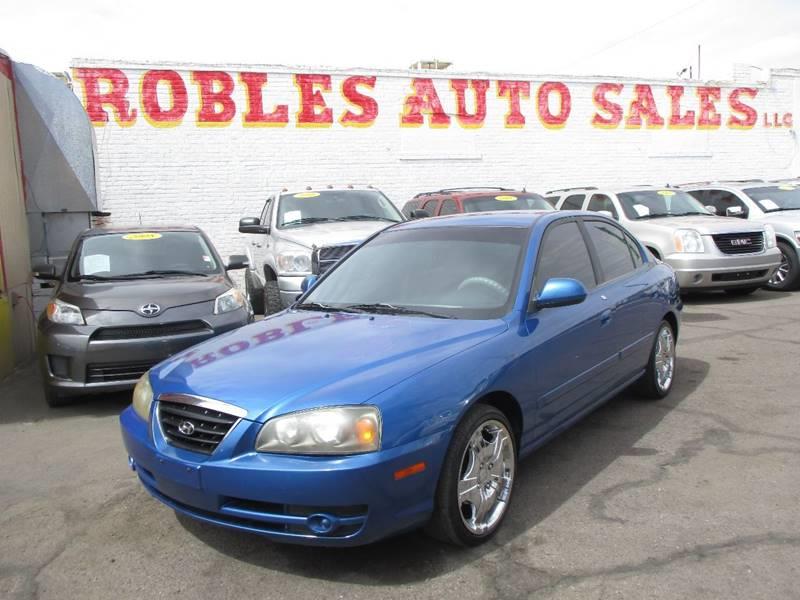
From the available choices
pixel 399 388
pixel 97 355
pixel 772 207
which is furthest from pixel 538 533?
pixel 772 207

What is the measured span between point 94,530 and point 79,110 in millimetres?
8562

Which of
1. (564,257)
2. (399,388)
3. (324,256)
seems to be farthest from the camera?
(324,256)

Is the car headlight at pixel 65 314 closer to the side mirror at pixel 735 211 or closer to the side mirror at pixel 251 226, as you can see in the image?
the side mirror at pixel 251 226

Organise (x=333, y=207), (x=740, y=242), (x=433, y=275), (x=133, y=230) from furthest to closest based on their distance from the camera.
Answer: (x=740, y=242), (x=333, y=207), (x=133, y=230), (x=433, y=275)

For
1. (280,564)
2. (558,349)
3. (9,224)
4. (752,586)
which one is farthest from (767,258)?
(9,224)

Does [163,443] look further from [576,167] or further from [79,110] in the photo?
[576,167]

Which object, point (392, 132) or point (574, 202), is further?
point (392, 132)

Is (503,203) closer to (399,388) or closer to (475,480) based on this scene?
(475,480)

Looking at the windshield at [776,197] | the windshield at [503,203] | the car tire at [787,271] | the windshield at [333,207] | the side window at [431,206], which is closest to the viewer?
the windshield at [333,207]

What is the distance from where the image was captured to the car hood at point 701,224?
32.3 ft

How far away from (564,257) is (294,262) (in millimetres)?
4268

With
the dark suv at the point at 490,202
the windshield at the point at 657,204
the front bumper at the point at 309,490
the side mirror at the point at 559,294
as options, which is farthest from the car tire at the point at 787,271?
the front bumper at the point at 309,490

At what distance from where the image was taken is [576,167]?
17.1m

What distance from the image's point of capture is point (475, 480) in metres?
3.21
